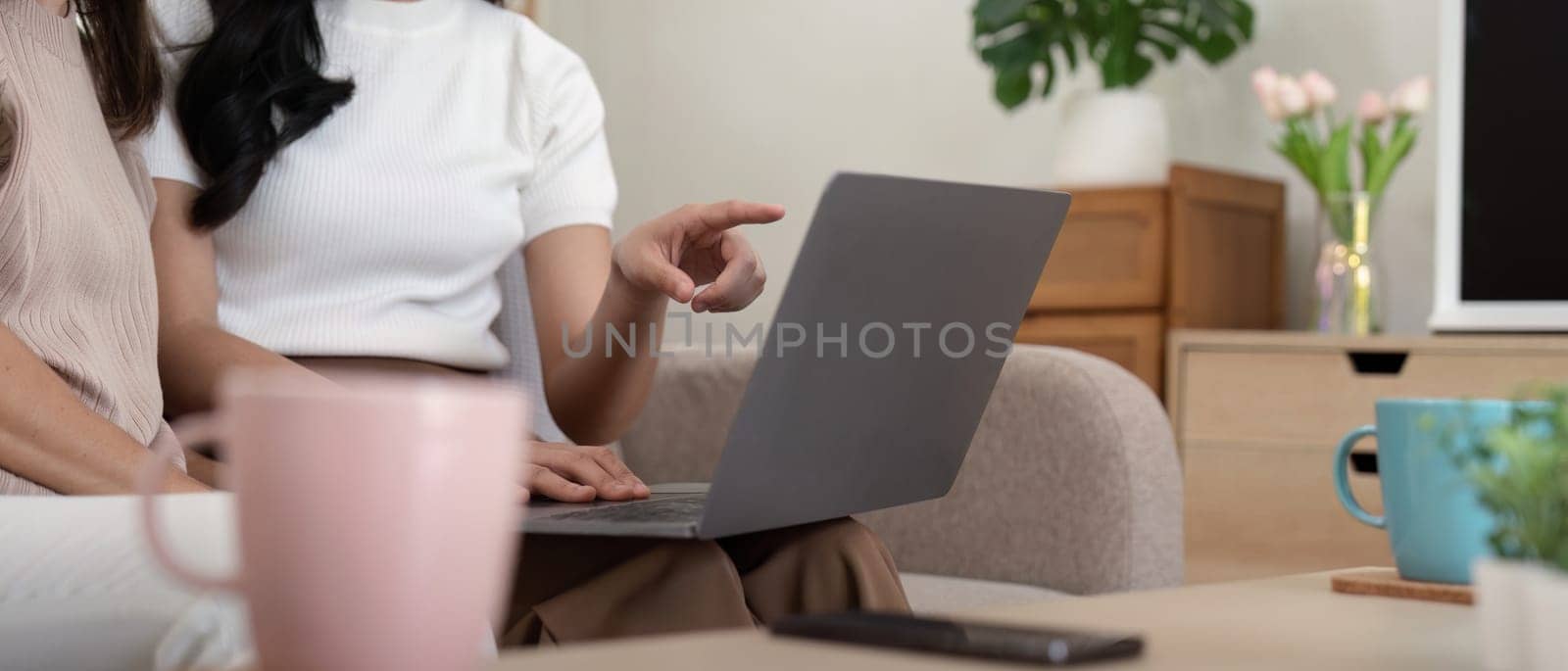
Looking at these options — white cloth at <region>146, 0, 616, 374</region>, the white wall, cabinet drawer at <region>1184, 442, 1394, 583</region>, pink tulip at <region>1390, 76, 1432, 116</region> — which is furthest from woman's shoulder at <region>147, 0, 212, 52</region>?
the white wall

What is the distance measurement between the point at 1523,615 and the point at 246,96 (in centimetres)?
115

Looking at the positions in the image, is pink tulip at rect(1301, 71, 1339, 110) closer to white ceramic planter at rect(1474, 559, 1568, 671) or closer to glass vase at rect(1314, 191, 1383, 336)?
glass vase at rect(1314, 191, 1383, 336)

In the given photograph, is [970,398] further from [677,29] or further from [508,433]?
[677,29]

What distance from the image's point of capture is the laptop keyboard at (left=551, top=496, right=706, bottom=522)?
728 millimetres

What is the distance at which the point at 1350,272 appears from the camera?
2451 millimetres

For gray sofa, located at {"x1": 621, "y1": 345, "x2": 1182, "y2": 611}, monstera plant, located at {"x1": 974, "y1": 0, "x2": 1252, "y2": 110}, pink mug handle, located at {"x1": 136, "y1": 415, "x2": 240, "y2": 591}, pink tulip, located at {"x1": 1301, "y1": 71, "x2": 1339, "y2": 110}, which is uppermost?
monstera plant, located at {"x1": 974, "y1": 0, "x2": 1252, "y2": 110}

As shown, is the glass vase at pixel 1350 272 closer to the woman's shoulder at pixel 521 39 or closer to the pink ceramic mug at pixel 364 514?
the woman's shoulder at pixel 521 39

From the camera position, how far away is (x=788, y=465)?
71cm

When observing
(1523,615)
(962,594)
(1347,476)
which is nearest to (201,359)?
(962,594)

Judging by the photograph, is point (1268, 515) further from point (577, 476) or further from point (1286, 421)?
point (577, 476)

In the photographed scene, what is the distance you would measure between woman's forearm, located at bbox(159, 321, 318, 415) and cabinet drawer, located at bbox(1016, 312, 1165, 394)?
151 cm

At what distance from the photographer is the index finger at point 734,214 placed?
85 centimetres

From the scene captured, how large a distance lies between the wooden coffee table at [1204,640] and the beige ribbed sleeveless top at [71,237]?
1.97 feet

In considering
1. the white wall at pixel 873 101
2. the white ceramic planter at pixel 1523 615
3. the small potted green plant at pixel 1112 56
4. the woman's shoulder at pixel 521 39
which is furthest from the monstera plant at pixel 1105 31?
the white ceramic planter at pixel 1523 615
